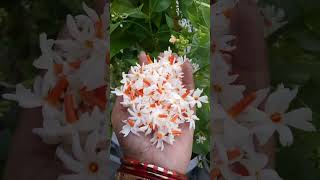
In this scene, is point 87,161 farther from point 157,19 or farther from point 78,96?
point 157,19

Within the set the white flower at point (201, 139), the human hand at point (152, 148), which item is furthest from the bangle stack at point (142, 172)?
the white flower at point (201, 139)

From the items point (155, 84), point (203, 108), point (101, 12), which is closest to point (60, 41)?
point (101, 12)

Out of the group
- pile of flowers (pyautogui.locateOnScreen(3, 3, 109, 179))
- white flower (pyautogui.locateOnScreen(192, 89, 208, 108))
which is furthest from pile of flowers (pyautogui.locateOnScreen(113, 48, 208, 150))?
pile of flowers (pyautogui.locateOnScreen(3, 3, 109, 179))

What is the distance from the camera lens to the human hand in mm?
609

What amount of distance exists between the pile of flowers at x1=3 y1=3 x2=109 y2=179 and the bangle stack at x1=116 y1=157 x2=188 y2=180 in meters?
0.08

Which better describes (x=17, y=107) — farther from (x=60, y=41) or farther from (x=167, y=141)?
(x=167, y=141)

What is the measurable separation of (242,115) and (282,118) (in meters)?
0.04

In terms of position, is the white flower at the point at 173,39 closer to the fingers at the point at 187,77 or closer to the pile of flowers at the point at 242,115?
the fingers at the point at 187,77

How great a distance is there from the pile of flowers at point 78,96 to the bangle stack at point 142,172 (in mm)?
82

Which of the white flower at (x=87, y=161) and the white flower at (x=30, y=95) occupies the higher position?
the white flower at (x=30, y=95)

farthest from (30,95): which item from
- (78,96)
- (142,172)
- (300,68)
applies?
(300,68)

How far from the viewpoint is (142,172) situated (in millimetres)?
592

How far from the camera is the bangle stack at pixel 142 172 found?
1.93 ft

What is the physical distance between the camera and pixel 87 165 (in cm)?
50
